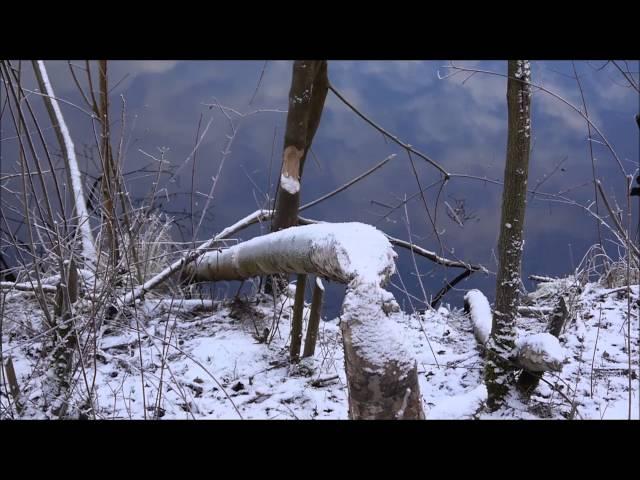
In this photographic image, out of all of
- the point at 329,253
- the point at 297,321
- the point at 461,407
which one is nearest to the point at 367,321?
the point at 329,253

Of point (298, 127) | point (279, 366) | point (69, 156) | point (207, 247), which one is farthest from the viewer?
point (298, 127)

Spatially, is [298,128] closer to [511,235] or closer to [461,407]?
[511,235]

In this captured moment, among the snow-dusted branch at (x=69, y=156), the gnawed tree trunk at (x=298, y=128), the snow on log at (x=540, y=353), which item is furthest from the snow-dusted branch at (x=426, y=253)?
the snow-dusted branch at (x=69, y=156)

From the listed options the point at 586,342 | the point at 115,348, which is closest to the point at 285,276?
the point at 115,348

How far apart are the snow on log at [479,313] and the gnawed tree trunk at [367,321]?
1774mm

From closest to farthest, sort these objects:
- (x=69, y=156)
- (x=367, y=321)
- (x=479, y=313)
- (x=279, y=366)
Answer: (x=367, y=321), (x=69, y=156), (x=279, y=366), (x=479, y=313)

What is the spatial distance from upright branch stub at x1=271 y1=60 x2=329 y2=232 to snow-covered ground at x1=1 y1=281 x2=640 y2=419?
73cm

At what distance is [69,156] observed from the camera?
3021mm

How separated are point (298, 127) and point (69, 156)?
4.64 feet

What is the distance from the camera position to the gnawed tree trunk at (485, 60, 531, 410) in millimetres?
2711

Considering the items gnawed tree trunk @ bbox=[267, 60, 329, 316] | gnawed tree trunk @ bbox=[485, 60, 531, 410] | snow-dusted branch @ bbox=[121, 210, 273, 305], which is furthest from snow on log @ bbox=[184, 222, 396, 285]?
gnawed tree trunk @ bbox=[485, 60, 531, 410]
